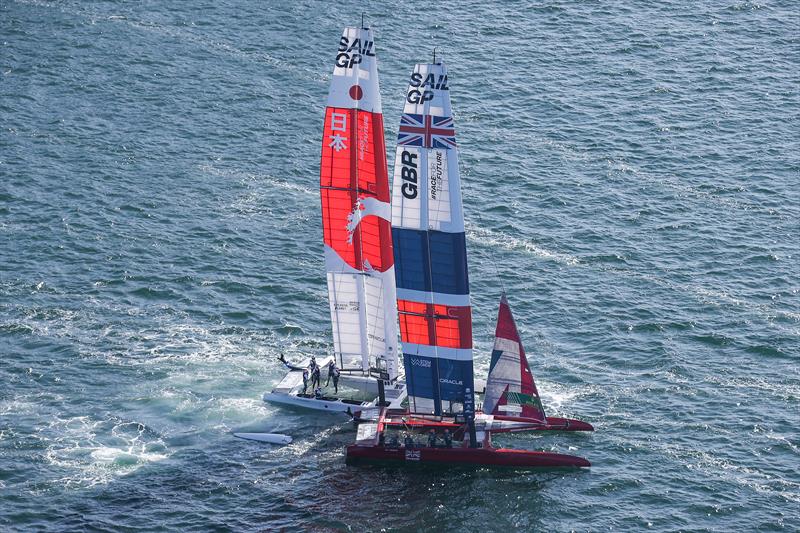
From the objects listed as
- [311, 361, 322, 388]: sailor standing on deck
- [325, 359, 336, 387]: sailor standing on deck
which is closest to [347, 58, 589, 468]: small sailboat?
[325, 359, 336, 387]: sailor standing on deck

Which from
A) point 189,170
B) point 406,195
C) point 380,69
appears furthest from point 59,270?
point 380,69

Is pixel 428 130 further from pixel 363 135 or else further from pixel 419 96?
pixel 363 135

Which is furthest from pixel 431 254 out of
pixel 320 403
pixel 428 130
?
pixel 320 403

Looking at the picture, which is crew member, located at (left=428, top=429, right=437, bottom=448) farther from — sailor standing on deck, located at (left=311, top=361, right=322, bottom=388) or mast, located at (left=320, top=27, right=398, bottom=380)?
sailor standing on deck, located at (left=311, top=361, right=322, bottom=388)

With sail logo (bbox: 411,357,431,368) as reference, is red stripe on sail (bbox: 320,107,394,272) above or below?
above

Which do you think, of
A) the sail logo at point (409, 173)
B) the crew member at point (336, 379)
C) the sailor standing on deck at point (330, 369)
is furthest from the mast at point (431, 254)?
the sailor standing on deck at point (330, 369)

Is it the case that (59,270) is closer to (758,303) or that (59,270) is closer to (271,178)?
(271,178)
